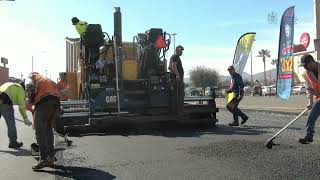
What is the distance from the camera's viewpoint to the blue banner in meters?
13.0

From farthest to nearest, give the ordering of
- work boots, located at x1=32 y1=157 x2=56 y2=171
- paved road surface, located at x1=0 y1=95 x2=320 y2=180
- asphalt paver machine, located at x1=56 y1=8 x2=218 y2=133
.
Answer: asphalt paver machine, located at x1=56 y1=8 x2=218 y2=133 < work boots, located at x1=32 y1=157 x2=56 y2=171 < paved road surface, located at x1=0 y1=95 x2=320 y2=180

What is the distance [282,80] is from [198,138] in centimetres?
332

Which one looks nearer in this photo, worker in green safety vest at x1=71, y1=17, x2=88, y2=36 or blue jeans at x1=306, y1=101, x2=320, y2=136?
blue jeans at x1=306, y1=101, x2=320, y2=136

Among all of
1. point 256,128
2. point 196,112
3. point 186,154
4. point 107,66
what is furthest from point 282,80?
point 186,154

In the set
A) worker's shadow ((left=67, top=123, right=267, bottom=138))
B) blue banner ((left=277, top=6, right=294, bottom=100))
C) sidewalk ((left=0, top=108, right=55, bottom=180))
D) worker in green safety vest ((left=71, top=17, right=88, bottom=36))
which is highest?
worker in green safety vest ((left=71, top=17, right=88, bottom=36))

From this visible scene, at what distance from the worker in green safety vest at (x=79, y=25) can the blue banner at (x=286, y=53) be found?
4.86 m

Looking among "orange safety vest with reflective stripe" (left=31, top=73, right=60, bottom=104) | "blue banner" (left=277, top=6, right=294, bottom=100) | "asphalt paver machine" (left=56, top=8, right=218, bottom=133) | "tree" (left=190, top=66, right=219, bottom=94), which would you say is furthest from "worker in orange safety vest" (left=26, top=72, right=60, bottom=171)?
"tree" (left=190, top=66, right=219, bottom=94)

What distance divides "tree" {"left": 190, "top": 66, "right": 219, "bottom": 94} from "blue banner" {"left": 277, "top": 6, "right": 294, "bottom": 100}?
8723 cm

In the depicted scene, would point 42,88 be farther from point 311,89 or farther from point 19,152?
point 311,89

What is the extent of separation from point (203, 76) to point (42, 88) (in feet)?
310

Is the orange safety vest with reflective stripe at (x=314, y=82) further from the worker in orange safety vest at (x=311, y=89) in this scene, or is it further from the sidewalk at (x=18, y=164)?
the sidewalk at (x=18, y=164)

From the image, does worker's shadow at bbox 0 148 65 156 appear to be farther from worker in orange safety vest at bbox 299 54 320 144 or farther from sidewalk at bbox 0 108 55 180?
worker in orange safety vest at bbox 299 54 320 144

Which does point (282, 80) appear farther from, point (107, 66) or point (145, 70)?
point (107, 66)

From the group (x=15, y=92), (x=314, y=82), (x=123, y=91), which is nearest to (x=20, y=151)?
(x=15, y=92)
